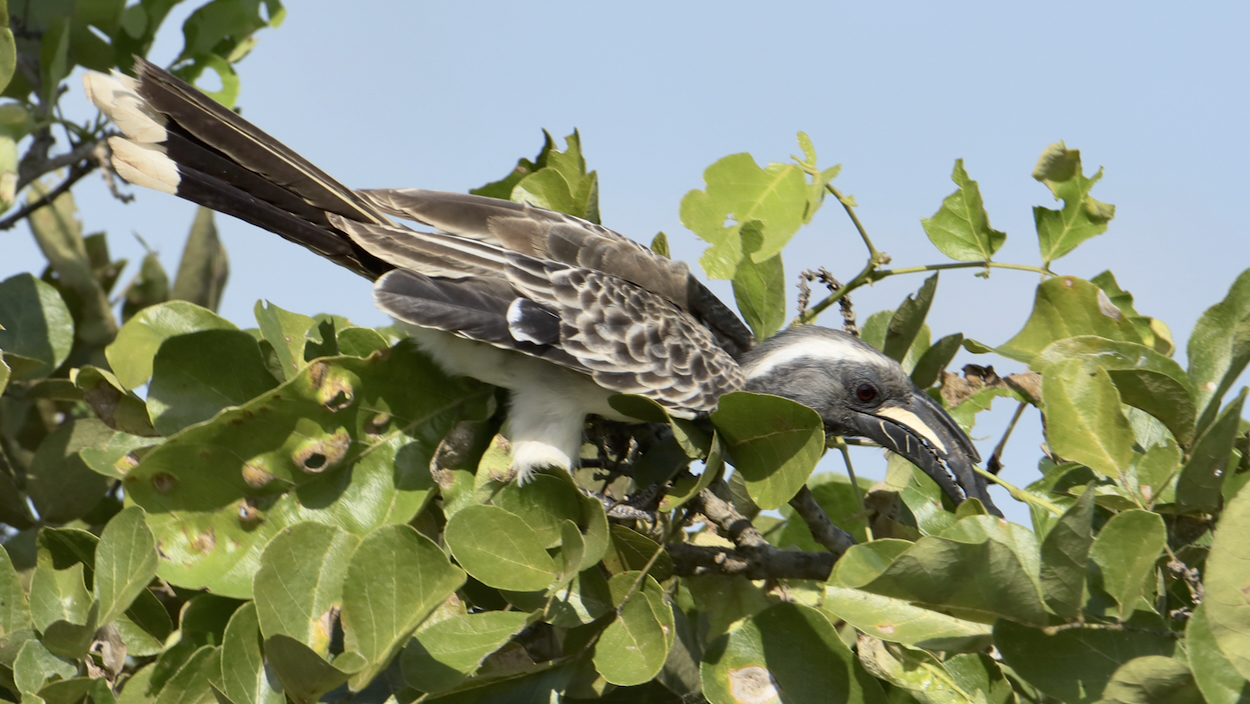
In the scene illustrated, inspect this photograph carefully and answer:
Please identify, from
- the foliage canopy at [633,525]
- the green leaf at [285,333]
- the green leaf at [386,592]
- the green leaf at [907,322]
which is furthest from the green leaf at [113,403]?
the green leaf at [907,322]

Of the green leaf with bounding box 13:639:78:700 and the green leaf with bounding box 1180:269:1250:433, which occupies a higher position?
the green leaf with bounding box 1180:269:1250:433

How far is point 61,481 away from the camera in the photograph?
2.64 m

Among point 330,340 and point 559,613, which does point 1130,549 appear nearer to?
point 559,613

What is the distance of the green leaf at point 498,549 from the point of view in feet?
5.67

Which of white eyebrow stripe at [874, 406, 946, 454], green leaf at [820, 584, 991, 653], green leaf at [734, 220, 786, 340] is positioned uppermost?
green leaf at [734, 220, 786, 340]

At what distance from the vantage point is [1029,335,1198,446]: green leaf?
1.84m

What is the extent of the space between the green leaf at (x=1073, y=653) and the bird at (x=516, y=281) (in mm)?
904

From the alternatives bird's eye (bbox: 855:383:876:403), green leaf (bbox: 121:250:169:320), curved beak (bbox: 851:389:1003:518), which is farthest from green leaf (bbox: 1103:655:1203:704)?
green leaf (bbox: 121:250:169:320)

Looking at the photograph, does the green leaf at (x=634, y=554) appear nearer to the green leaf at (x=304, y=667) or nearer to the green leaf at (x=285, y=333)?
the green leaf at (x=304, y=667)

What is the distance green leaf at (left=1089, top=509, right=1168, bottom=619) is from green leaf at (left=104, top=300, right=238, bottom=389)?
1.76 meters

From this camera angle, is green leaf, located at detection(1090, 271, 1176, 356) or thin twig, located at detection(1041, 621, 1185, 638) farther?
green leaf, located at detection(1090, 271, 1176, 356)

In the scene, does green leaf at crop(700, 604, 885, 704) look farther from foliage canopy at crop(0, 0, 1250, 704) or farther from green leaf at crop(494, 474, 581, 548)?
green leaf at crop(494, 474, 581, 548)

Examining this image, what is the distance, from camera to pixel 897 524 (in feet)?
7.79

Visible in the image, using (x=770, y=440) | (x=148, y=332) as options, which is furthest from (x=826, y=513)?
(x=148, y=332)
